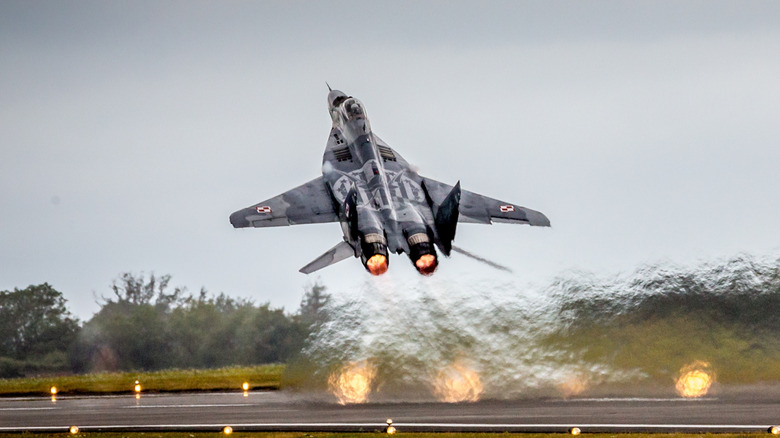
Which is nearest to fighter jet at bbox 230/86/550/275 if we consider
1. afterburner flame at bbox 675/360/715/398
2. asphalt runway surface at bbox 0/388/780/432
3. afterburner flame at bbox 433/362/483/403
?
afterburner flame at bbox 433/362/483/403

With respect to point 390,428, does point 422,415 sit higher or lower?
higher

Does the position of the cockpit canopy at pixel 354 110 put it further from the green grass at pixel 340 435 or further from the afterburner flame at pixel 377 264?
the green grass at pixel 340 435

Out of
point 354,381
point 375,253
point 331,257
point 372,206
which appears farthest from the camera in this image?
point 354,381

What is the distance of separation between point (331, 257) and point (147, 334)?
14.0 metres

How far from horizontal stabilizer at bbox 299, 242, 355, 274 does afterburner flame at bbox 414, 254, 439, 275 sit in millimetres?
2648

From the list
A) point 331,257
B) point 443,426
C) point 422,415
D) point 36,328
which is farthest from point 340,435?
point 36,328

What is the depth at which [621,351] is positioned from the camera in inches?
1816

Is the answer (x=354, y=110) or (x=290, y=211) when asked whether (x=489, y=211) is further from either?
(x=290, y=211)

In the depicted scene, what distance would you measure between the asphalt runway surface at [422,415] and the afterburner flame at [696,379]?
0.60 m

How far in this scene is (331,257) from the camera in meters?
46.0

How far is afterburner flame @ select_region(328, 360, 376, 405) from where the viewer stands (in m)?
47.5

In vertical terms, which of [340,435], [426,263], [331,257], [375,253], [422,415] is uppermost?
[331,257]

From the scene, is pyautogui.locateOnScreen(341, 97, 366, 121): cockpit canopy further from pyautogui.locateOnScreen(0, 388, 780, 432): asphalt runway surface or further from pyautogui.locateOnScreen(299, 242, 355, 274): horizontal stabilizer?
pyautogui.locateOnScreen(0, 388, 780, 432): asphalt runway surface

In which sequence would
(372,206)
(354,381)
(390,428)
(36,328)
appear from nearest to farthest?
(390,428), (372,206), (354,381), (36,328)
